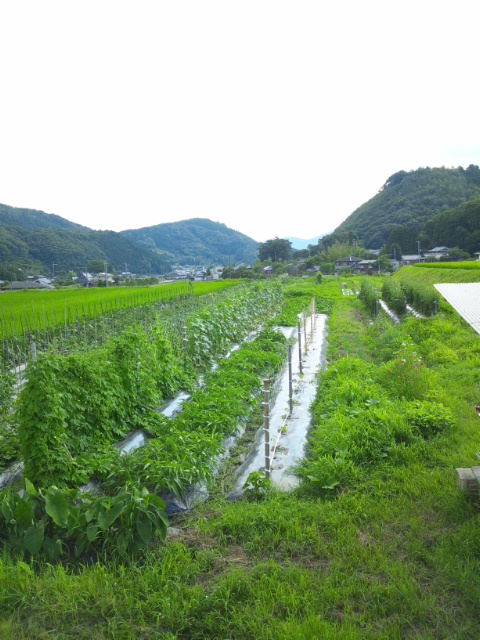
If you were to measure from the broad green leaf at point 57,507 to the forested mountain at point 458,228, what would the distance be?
6435cm

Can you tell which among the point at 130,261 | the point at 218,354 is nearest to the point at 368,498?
the point at 218,354

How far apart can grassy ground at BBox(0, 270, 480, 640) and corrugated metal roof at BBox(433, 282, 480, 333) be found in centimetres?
168

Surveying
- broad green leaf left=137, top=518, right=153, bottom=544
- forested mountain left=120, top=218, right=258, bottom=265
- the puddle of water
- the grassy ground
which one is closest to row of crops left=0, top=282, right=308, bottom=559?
broad green leaf left=137, top=518, right=153, bottom=544

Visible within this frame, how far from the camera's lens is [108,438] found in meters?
5.97

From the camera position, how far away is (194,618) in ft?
10.5

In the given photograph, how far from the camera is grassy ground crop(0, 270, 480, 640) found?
310 cm

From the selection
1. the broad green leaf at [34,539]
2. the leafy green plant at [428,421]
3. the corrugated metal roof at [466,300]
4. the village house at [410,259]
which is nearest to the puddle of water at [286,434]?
the leafy green plant at [428,421]

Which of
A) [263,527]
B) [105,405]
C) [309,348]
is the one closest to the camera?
[263,527]

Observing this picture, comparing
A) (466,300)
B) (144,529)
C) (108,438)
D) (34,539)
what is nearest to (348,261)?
(466,300)

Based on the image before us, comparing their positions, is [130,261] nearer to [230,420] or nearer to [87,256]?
[87,256]

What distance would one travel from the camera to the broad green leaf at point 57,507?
12.6ft

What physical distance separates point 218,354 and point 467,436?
20.7ft

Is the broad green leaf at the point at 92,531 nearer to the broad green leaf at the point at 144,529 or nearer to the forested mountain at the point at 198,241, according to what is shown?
the broad green leaf at the point at 144,529

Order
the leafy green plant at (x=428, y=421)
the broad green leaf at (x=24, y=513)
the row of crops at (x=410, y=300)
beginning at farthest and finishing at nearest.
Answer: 1. the row of crops at (x=410, y=300)
2. the leafy green plant at (x=428, y=421)
3. the broad green leaf at (x=24, y=513)
